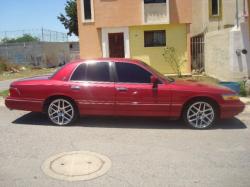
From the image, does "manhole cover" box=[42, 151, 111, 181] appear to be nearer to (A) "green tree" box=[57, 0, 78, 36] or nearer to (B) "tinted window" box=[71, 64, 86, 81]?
(B) "tinted window" box=[71, 64, 86, 81]

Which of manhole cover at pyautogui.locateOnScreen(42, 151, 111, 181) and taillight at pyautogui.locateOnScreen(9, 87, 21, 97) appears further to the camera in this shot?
taillight at pyautogui.locateOnScreen(9, 87, 21, 97)

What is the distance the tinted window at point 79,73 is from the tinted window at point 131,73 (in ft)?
2.54

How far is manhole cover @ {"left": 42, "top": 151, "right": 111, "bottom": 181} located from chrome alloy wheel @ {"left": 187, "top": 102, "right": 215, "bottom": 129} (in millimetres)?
2606

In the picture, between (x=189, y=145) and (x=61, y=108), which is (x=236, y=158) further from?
(x=61, y=108)

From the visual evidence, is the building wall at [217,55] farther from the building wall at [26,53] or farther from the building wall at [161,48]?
the building wall at [26,53]

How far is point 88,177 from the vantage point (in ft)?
15.6

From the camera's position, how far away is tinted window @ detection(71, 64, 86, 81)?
25.2 feet

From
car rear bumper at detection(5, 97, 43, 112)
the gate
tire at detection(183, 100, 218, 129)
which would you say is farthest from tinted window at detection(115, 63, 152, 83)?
the gate

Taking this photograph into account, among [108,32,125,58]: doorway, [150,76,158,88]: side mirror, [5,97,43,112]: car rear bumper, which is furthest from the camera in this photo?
[108,32,125,58]: doorway

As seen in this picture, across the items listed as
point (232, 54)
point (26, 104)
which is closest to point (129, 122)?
point (26, 104)

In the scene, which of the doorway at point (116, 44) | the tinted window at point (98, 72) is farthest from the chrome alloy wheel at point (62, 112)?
the doorway at point (116, 44)

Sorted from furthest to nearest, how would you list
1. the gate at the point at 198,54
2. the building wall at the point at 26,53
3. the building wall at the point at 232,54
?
the building wall at the point at 26,53 < the gate at the point at 198,54 < the building wall at the point at 232,54

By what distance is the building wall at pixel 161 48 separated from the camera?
2059cm

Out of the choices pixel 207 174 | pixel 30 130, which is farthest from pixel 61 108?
pixel 207 174
